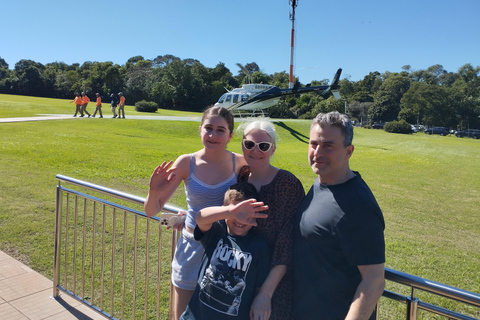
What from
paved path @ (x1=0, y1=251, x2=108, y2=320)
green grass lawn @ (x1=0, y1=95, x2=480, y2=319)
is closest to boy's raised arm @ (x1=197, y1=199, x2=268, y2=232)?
paved path @ (x1=0, y1=251, x2=108, y2=320)

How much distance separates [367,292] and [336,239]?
0.84ft

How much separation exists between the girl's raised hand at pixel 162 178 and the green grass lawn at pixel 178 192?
3.12 m

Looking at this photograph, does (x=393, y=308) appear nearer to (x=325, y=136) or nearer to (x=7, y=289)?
(x=325, y=136)

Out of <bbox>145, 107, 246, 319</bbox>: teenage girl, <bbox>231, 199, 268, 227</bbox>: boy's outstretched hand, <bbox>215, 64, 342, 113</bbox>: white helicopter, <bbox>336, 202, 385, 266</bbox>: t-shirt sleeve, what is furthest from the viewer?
<bbox>215, 64, 342, 113</bbox>: white helicopter

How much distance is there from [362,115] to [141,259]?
7214 cm

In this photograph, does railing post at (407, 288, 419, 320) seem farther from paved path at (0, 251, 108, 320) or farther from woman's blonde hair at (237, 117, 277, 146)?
paved path at (0, 251, 108, 320)

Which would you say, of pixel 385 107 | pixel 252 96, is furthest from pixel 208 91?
pixel 252 96

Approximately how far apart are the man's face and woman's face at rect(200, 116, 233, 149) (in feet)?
2.44

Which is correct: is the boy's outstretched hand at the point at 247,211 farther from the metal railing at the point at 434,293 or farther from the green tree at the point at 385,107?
the green tree at the point at 385,107

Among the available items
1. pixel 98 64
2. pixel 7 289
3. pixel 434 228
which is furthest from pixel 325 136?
pixel 98 64

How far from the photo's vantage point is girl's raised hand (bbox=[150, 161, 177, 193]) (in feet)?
7.55

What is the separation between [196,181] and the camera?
2307mm

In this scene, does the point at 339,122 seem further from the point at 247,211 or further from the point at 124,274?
the point at 124,274

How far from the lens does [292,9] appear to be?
143 feet
